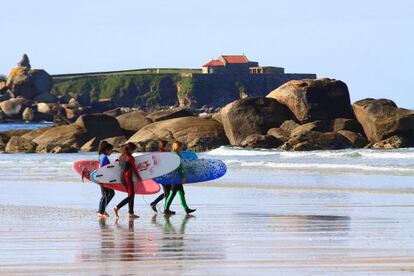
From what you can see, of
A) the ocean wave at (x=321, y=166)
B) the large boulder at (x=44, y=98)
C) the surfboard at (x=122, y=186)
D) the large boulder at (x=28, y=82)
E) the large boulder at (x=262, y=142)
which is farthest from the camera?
the large boulder at (x=44, y=98)

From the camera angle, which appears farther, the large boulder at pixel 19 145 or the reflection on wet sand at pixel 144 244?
the large boulder at pixel 19 145

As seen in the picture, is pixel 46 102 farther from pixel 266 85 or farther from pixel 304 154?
pixel 304 154

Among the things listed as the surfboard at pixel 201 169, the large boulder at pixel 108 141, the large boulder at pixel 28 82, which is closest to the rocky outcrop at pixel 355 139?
the large boulder at pixel 108 141

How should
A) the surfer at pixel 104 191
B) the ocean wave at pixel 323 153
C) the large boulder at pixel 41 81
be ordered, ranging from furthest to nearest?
1. the large boulder at pixel 41 81
2. the ocean wave at pixel 323 153
3. the surfer at pixel 104 191

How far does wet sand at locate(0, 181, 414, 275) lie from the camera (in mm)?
10898

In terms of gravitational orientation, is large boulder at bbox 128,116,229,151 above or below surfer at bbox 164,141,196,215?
below

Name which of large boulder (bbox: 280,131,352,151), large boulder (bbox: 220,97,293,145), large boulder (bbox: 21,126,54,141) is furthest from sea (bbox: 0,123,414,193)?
large boulder (bbox: 21,126,54,141)

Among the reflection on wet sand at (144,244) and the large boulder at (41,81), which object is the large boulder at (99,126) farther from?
the large boulder at (41,81)

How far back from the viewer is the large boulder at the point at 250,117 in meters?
48.7

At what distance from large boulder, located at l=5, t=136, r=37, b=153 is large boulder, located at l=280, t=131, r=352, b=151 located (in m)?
13.9

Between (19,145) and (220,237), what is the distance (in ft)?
133

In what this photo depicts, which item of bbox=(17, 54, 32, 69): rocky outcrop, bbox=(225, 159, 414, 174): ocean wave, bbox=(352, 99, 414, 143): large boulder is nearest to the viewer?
bbox=(225, 159, 414, 174): ocean wave

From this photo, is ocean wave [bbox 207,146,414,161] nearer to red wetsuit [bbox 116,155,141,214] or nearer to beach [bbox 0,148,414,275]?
beach [bbox 0,148,414,275]

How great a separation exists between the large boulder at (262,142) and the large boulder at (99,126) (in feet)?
30.8
